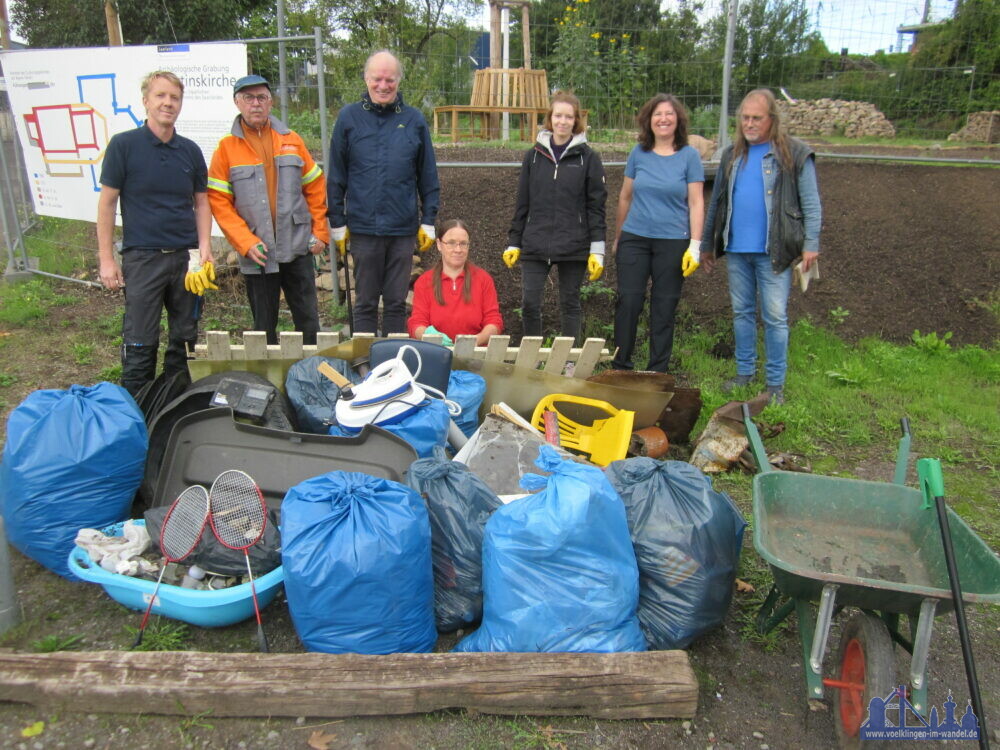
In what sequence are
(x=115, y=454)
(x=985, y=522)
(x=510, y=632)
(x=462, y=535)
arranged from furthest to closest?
1. (x=985, y=522)
2. (x=115, y=454)
3. (x=462, y=535)
4. (x=510, y=632)

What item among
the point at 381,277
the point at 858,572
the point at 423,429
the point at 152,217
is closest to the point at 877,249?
the point at 381,277

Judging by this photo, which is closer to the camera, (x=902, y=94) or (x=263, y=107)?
(x=263, y=107)

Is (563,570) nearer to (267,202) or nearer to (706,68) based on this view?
(267,202)

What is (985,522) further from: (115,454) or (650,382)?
(115,454)

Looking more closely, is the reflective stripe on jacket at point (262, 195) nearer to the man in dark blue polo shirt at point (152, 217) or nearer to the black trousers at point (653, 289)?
the man in dark blue polo shirt at point (152, 217)

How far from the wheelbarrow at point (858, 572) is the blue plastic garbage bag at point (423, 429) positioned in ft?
4.33

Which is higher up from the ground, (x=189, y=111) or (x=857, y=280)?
(x=189, y=111)

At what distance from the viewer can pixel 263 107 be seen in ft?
→ 13.4

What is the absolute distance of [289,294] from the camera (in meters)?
4.55

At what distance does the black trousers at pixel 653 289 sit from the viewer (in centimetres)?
454

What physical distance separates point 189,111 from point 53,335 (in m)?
2.11

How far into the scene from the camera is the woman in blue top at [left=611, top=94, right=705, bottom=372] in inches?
173

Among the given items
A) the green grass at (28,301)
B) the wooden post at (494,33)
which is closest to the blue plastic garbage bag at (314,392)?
the green grass at (28,301)

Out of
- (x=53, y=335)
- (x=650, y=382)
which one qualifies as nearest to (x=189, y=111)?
(x=53, y=335)
